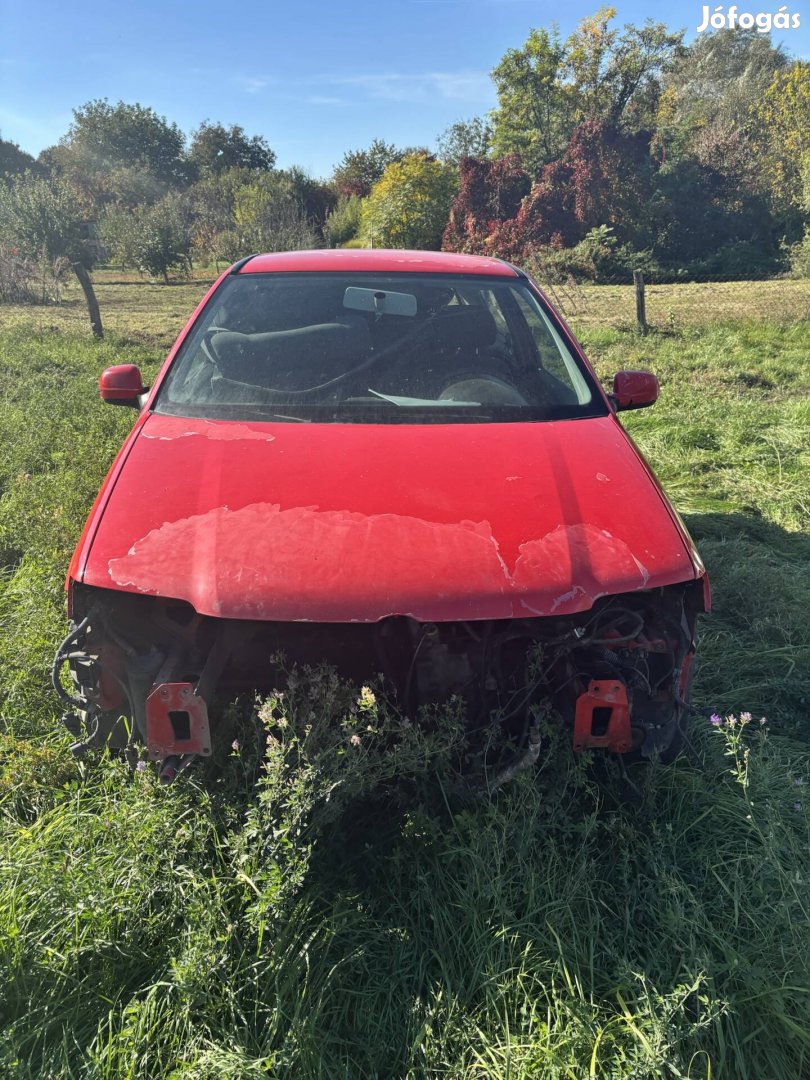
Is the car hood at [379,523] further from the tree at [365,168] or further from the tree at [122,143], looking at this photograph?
the tree at [122,143]

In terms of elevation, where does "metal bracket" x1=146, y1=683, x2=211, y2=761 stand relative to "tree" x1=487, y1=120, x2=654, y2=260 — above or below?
below

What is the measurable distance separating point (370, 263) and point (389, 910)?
9.10ft

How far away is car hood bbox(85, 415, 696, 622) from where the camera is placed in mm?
1729

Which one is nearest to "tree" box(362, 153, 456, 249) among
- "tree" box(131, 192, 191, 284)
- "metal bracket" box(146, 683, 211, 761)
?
"tree" box(131, 192, 191, 284)

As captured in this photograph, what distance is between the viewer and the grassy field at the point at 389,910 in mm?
1554

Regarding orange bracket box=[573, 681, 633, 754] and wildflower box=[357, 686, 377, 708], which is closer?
wildflower box=[357, 686, 377, 708]

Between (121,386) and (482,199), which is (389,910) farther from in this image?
(482,199)

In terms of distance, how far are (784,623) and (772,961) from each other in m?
2.07

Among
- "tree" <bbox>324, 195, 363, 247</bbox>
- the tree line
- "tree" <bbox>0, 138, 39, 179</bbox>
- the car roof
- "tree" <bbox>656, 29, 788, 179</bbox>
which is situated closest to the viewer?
the car roof

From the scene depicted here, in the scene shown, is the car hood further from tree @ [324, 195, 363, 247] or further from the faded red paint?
tree @ [324, 195, 363, 247]

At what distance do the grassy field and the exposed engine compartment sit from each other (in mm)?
134

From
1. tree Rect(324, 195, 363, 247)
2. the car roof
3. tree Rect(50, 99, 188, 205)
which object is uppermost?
tree Rect(50, 99, 188, 205)

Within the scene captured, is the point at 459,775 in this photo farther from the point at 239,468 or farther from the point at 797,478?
the point at 797,478

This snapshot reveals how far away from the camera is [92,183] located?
154ft
